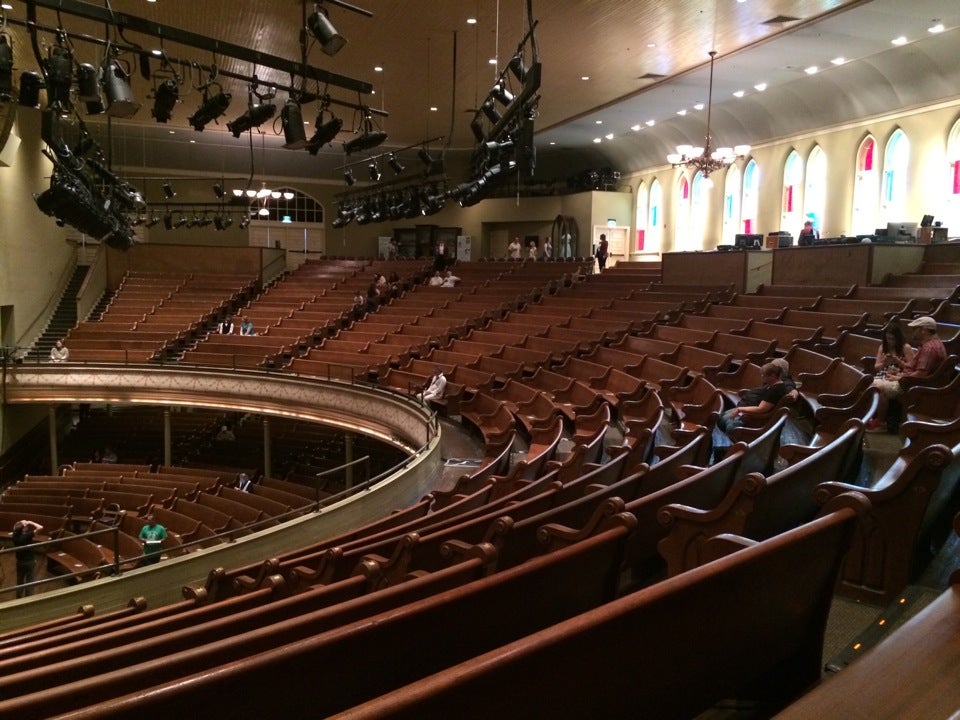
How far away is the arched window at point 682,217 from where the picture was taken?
18.5m

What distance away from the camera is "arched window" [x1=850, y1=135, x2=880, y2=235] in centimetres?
1339

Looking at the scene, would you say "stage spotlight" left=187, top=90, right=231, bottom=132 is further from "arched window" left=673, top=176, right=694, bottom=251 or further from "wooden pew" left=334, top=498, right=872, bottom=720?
"arched window" left=673, top=176, right=694, bottom=251

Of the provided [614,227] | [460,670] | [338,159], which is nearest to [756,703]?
[460,670]

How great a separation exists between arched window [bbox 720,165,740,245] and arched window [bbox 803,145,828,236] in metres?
2.00

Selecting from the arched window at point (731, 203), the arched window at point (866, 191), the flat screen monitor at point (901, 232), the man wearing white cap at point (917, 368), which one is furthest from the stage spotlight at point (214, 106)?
the arched window at point (731, 203)

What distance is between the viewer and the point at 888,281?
9.30 metres

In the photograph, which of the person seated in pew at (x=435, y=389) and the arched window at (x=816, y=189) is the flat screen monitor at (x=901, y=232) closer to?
the arched window at (x=816, y=189)

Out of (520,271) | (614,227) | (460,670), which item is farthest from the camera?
(614,227)

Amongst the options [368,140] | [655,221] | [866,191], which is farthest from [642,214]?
[368,140]

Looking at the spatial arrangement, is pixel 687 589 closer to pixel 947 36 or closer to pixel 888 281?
pixel 888 281

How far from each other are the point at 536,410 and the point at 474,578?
19.8 feet

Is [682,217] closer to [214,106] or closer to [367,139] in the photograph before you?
[367,139]

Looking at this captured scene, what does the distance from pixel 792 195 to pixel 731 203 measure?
1.81m

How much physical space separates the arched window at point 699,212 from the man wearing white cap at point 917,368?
13.0 m
